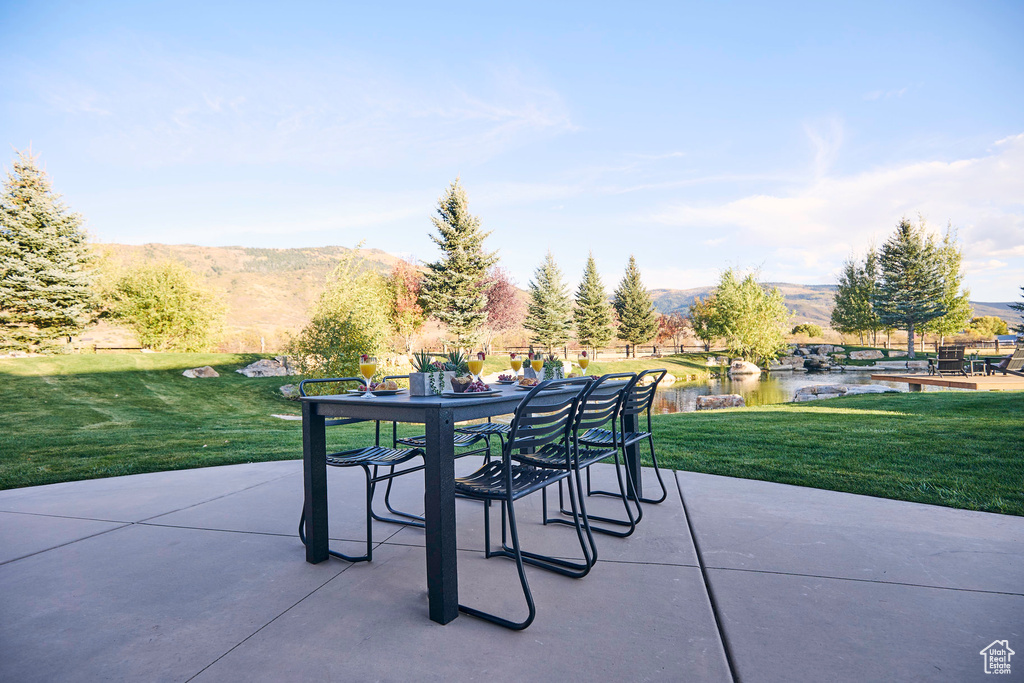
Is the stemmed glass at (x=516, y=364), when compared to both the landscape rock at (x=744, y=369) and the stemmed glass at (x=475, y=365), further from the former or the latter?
the landscape rock at (x=744, y=369)

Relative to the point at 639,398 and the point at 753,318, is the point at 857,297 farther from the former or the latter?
the point at 639,398

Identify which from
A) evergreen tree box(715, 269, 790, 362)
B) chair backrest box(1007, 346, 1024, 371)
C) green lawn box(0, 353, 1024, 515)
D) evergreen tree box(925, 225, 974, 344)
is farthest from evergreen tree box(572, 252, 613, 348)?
green lawn box(0, 353, 1024, 515)

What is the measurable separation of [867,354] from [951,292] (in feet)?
17.4

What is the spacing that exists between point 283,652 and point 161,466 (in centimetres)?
371

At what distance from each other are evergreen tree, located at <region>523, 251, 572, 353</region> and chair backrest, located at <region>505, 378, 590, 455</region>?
77.7 feet

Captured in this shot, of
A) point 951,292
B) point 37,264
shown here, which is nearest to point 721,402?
point 37,264

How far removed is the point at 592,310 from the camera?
29.2m

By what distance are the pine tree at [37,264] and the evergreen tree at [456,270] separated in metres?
11.7

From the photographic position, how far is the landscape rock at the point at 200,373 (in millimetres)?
13255

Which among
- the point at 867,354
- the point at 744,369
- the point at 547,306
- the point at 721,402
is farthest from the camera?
the point at 547,306

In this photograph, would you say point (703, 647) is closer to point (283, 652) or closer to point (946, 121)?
point (283, 652)

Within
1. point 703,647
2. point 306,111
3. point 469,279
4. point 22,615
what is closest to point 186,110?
point 306,111

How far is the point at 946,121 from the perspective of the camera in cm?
1343

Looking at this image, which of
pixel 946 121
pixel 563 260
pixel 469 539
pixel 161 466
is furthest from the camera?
pixel 563 260
